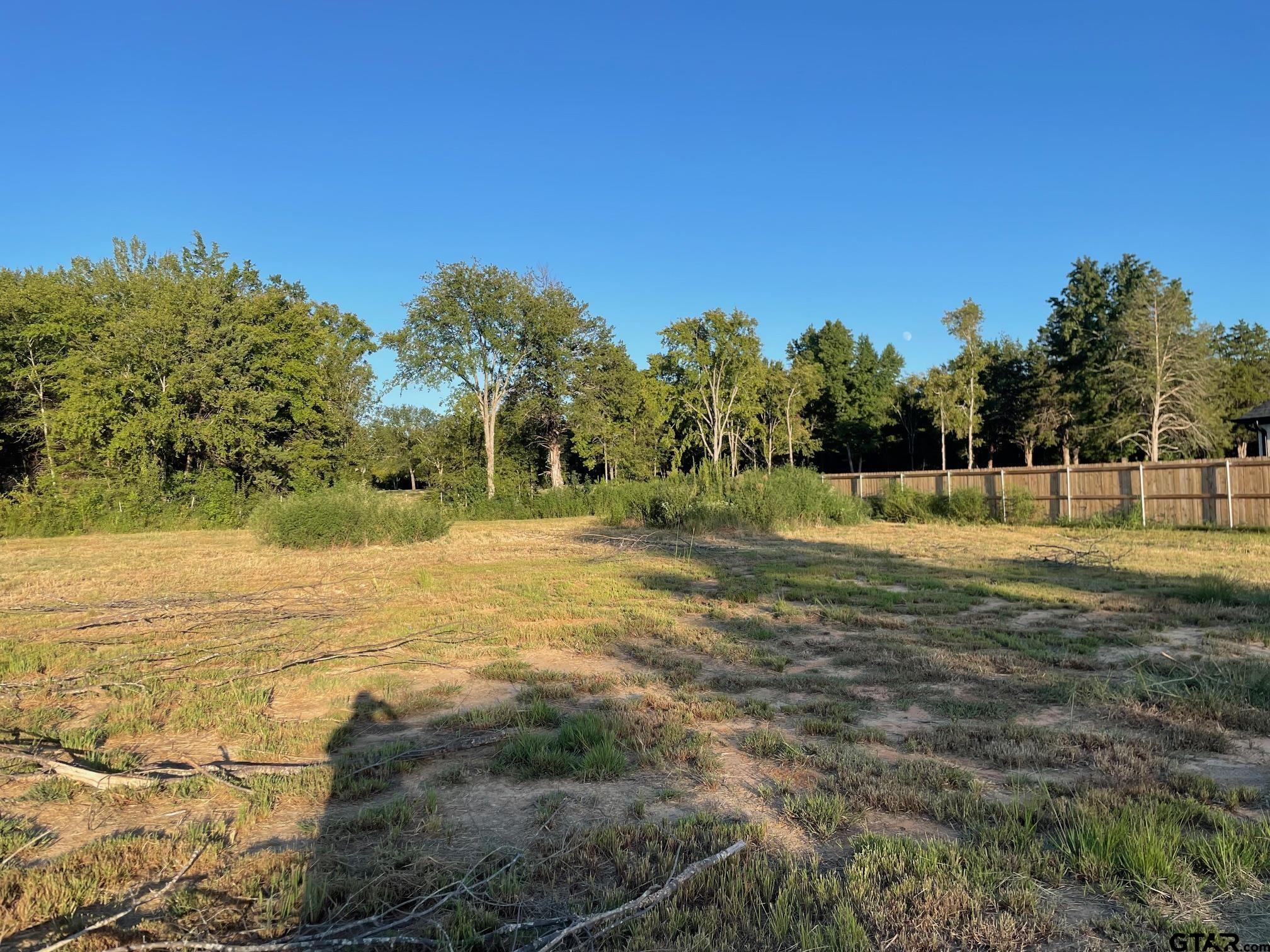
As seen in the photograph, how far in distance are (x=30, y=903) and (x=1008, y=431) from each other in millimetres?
51894

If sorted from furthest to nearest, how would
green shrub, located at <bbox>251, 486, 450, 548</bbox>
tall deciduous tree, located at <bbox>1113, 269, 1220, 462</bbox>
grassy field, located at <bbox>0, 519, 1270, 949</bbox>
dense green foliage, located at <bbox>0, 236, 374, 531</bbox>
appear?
tall deciduous tree, located at <bbox>1113, 269, 1220, 462</bbox>, dense green foliage, located at <bbox>0, 236, 374, 531</bbox>, green shrub, located at <bbox>251, 486, 450, 548</bbox>, grassy field, located at <bbox>0, 519, 1270, 949</bbox>

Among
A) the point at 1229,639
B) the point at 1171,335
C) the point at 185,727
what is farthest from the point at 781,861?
the point at 1171,335

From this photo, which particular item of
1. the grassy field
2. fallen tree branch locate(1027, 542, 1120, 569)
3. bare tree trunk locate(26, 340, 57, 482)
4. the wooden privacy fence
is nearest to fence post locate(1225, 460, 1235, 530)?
the wooden privacy fence

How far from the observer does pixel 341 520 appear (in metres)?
15.2

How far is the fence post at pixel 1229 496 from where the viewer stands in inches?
628

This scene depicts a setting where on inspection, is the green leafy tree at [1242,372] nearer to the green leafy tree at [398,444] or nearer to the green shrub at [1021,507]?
the green shrub at [1021,507]

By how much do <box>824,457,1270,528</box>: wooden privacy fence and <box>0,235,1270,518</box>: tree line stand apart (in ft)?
27.4

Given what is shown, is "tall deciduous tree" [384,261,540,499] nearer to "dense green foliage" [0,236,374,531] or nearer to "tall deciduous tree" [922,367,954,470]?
"dense green foliage" [0,236,374,531]

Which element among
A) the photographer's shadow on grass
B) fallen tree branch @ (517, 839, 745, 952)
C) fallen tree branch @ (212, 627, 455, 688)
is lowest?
fallen tree branch @ (212, 627, 455, 688)

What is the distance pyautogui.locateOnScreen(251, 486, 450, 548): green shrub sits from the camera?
596 inches

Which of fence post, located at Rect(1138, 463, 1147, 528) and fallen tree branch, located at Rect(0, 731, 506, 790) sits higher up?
fence post, located at Rect(1138, 463, 1147, 528)

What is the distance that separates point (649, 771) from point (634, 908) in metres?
1.31

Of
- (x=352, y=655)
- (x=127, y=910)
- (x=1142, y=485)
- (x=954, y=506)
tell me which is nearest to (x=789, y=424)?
(x=954, y=506)

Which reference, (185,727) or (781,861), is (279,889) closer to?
(781,861)
